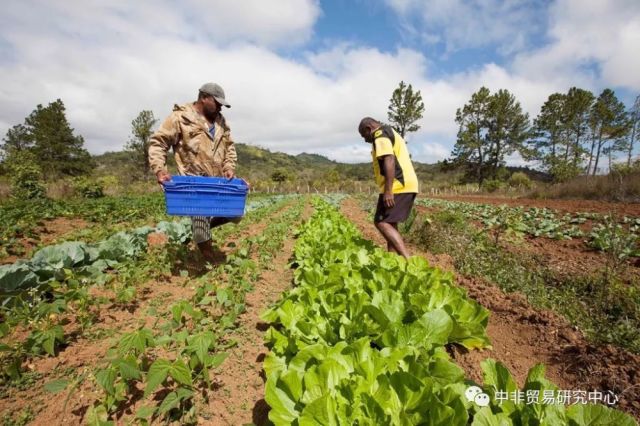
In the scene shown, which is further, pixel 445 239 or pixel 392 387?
pixel 445 239

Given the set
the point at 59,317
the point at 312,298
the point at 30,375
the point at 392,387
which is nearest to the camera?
the point at 392,387

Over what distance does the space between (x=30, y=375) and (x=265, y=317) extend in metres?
1.43

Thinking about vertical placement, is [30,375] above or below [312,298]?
below

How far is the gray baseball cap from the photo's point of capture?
11.4 ft

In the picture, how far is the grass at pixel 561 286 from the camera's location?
2.56m

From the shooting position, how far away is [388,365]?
1.50m

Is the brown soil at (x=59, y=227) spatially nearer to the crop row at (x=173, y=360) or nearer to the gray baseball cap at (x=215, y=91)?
the gray baseball cap at (x=215, y=91)

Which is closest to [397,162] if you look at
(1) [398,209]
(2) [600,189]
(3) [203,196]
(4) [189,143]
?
(1) [398,209]

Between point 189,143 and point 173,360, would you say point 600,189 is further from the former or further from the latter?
point 173,360

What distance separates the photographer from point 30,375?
192cm

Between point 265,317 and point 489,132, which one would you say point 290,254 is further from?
point 489,132

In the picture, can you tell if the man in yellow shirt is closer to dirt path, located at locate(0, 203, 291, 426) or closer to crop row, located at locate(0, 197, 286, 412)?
dirt path, located at locate(0, 203, 291, 426)

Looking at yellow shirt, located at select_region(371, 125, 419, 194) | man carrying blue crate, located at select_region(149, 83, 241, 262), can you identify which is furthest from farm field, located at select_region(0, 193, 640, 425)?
man carrying blue crate, located at select_region(149, 83, 241, 262)

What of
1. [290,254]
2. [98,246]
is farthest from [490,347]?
[98,246]
